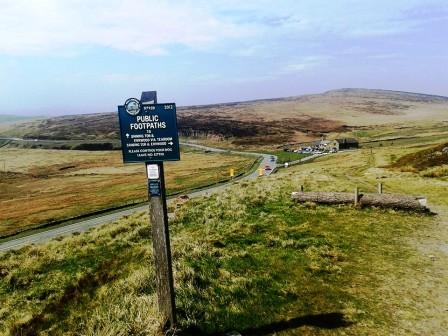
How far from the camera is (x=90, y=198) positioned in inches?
2876

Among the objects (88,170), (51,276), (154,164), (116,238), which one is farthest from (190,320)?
(88,170)

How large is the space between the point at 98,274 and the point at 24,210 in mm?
59566

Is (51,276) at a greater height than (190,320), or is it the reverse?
(190,320)

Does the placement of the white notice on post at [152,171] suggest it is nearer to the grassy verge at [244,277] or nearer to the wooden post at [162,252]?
the wooden post at [162,252]

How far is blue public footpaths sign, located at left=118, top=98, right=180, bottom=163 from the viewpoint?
7797 mm

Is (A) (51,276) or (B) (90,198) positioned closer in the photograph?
(A) (51,276)

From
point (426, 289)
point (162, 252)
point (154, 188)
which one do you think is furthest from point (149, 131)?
point (426, 289)

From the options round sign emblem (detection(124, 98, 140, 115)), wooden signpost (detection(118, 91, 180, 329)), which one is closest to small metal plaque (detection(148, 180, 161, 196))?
wooden signpost (detection(118, 91, 180, 329))

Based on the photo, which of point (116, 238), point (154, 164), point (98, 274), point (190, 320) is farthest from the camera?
point (116, 238)

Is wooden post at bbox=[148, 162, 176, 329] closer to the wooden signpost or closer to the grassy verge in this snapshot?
the wooden signpost

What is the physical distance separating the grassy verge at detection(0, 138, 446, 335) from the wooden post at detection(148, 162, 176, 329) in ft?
1.09

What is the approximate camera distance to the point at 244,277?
12.5m

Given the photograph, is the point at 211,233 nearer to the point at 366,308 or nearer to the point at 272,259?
the point at 272,259

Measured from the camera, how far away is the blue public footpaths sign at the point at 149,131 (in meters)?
7.80
